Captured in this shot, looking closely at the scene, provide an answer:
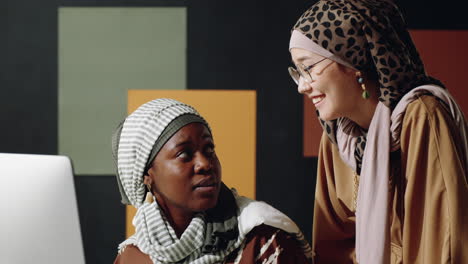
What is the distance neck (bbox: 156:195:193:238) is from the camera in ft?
5.54

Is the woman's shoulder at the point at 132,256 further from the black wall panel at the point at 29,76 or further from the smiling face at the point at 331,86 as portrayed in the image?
the black wall panel at the point at 29,76

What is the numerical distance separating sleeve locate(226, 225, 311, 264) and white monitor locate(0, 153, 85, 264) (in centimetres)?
54

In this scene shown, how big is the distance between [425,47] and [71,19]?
162cm

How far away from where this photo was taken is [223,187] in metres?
1.75

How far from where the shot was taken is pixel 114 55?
109 inches

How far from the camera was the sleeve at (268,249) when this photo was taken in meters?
1.62

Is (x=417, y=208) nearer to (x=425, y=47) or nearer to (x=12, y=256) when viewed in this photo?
(x=12, y=256)

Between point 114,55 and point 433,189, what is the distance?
1656 millimetres

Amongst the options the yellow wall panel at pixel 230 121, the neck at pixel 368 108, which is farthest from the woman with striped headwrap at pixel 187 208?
the yellow wall panel at pixel 230 121

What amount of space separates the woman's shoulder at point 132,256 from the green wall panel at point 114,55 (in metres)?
1.14

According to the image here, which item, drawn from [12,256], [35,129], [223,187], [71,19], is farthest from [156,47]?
[12,256]

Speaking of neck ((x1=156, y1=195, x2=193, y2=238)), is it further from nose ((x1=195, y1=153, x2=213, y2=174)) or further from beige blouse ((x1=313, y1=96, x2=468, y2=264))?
beige blouse ((x1=313, y1=96, x2=468, y2=264))

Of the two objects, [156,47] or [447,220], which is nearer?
[447,220]

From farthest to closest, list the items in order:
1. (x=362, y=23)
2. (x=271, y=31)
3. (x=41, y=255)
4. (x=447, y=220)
→ 1. (x=271, y=31)
2. (x=362, y=23)
3. (x=447, y=220)
4. (x=41, y=255)
